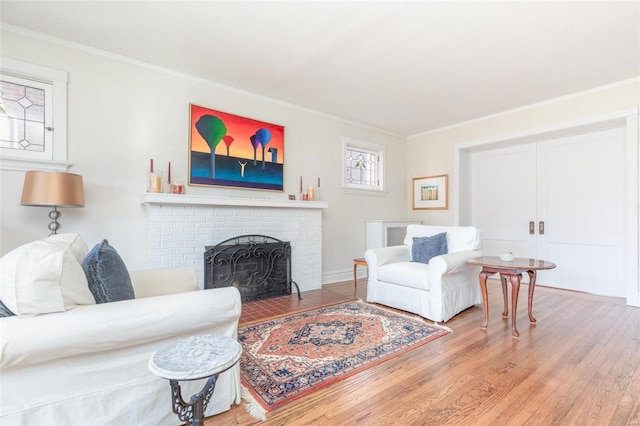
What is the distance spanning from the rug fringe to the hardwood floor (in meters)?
0.03

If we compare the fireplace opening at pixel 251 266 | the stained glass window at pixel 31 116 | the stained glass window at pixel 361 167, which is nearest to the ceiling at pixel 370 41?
the stained glass window at pixel 31 116

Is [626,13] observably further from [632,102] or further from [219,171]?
[219,171]

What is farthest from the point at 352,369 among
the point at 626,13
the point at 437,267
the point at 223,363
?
the point at 626,13

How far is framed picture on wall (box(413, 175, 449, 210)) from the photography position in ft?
16.9

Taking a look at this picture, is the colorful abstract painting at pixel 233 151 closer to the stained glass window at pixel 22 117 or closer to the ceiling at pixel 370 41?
the ceiling at pixel 370 41

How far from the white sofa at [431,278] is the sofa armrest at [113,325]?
201 centimetres

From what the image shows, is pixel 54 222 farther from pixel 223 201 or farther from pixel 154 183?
pixel 223 201

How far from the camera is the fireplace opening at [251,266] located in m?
3.33

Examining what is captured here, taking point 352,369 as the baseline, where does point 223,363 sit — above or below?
above

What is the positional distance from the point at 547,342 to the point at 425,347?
3.27 ft

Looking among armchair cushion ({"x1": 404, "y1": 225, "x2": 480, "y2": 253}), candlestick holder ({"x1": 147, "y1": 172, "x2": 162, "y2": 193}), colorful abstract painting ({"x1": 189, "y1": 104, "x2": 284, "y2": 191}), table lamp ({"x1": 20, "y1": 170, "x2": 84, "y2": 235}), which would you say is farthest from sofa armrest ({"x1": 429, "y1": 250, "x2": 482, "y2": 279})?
table lamp ({"x1": 20, "y1": 170, "x2": 84, "y2": 235})

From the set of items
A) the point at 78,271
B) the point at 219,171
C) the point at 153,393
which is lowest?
the point at 153,393

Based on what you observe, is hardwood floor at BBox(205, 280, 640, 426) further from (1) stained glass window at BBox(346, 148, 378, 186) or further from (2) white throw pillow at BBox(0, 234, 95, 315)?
(1) stained glass window at BBox(346, 148, 378, 186)

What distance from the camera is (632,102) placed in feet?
11.2
